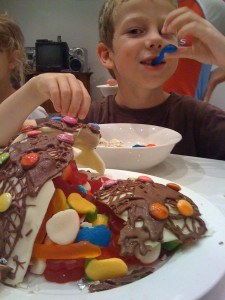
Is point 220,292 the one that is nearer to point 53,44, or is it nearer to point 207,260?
point 207,260

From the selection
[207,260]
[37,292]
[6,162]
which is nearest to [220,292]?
[207,260]

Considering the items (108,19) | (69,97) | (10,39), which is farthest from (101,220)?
(10,39)

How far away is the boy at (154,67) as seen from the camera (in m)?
1.21

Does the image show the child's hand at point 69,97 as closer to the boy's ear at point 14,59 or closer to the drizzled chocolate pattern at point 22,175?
the drizzled chocolate pattern at point 22,175

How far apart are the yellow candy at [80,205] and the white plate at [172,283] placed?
0.35 ft

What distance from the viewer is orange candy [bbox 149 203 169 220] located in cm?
47

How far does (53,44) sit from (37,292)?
409 centimetres

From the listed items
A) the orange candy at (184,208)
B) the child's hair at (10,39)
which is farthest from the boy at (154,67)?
the orange candy at (184,208)

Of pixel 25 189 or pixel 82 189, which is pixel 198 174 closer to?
pixel 82 189

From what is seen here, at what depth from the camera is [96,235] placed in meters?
0.46

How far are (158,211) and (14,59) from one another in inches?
70.1

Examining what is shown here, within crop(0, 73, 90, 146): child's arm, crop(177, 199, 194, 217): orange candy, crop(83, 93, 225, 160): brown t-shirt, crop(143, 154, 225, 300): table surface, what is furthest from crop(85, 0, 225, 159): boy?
crop(177, 199, 194, 217): orange candy

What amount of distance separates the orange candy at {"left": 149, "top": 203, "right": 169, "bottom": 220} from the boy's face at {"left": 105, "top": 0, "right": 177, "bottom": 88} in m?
0.90

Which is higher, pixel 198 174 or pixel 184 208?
pixel 184 208
